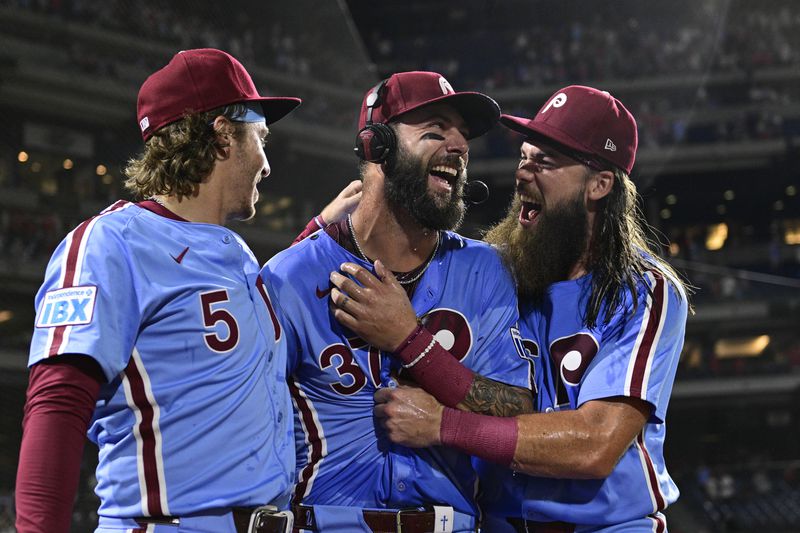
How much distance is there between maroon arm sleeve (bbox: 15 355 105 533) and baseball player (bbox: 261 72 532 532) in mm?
657

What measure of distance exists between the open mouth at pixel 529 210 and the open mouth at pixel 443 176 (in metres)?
0.30

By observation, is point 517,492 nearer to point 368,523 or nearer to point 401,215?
point 368,523

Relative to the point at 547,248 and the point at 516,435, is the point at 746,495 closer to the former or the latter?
the point at 547,248

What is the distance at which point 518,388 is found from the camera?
2.06m

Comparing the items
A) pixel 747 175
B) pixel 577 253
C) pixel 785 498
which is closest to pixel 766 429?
pixel 785 498

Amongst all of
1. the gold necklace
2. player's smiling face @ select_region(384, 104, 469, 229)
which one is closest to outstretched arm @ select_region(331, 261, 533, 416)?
the gold necklace

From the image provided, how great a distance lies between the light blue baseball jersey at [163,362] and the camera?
4.93ft

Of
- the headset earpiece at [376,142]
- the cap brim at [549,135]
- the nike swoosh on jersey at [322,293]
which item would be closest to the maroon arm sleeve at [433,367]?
the nike swoosh on jersey at [322,293]

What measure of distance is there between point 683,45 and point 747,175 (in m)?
4.42

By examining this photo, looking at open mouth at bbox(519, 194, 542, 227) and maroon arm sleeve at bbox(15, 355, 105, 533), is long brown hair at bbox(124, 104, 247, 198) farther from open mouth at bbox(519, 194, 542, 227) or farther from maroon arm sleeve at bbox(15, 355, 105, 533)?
open mouth at bbox(519, 194, 542, 227)

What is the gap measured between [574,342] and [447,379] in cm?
37

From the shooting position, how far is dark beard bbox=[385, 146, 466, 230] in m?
2.15

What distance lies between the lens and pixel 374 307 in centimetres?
196

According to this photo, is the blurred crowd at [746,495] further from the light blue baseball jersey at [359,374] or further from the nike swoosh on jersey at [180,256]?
the nike swoosh on jersey at [180,256]
